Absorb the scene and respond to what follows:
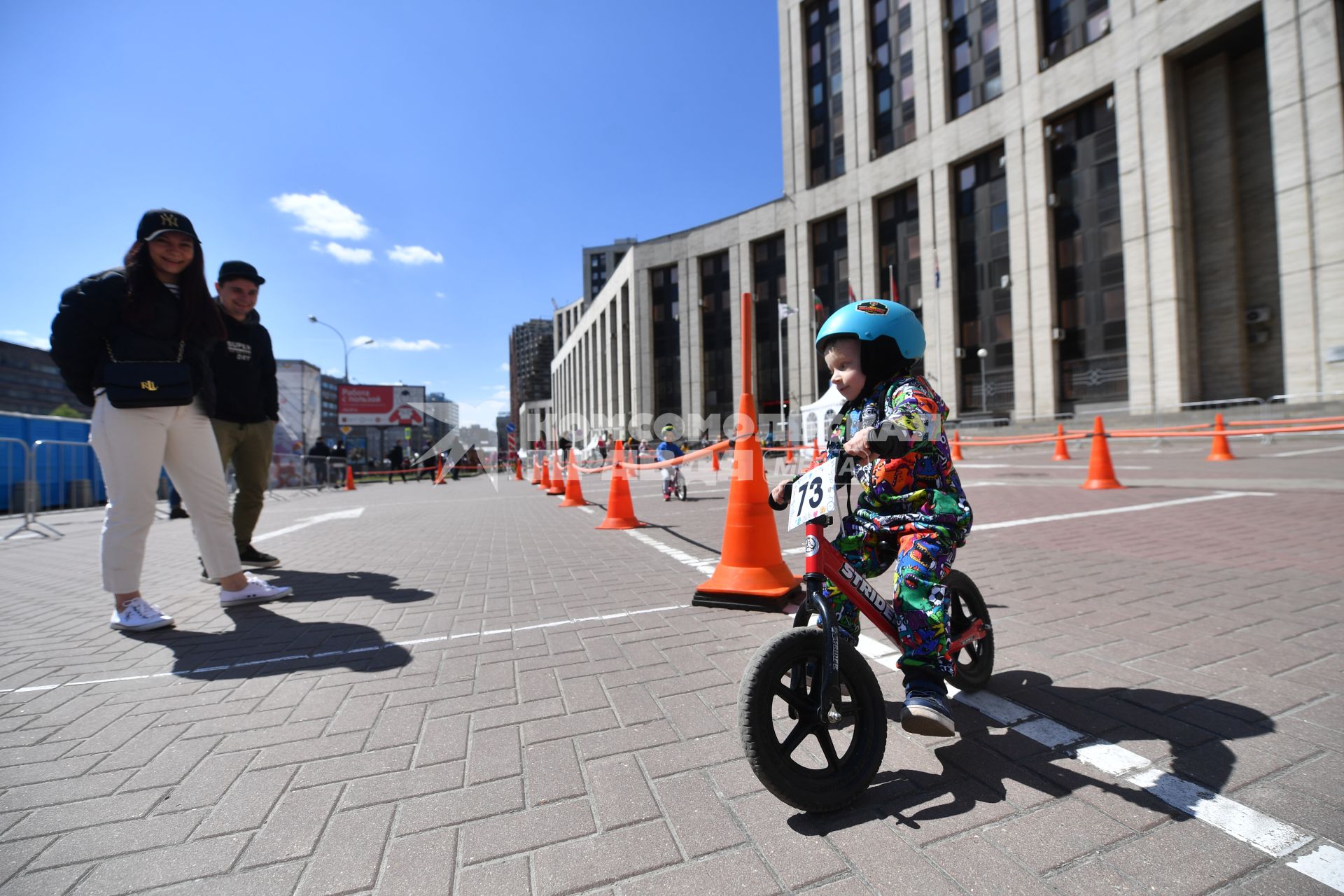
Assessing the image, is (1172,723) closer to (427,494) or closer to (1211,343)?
(427,494)

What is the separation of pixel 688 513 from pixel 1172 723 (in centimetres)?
715

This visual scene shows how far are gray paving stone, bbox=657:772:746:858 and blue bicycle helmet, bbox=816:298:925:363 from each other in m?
1.50

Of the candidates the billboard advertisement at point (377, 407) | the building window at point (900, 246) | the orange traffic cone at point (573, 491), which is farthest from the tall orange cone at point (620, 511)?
the billboard advertisement at point (377, 407)

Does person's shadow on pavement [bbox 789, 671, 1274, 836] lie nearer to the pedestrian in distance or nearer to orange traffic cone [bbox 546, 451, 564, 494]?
the pedestrian in distance

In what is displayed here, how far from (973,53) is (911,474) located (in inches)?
1574

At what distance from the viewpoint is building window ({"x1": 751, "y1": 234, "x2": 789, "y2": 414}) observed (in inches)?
1781

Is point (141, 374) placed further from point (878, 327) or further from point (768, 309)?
point (768, 309)

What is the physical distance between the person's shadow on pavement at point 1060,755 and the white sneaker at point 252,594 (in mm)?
4091

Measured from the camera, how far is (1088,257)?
90.8ft

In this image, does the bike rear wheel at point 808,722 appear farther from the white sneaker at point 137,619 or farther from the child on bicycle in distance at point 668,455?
the child on bicycle in distance at point 668,455

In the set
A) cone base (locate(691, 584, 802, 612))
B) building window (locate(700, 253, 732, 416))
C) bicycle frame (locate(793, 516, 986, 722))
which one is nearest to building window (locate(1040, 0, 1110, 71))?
building window (locate(700, 253, 732, 416))

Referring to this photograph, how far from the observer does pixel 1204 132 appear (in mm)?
25375

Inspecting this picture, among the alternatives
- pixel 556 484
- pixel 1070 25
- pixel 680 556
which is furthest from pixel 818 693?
pixel 1070 25

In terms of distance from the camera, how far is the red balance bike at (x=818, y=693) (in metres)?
1.64
